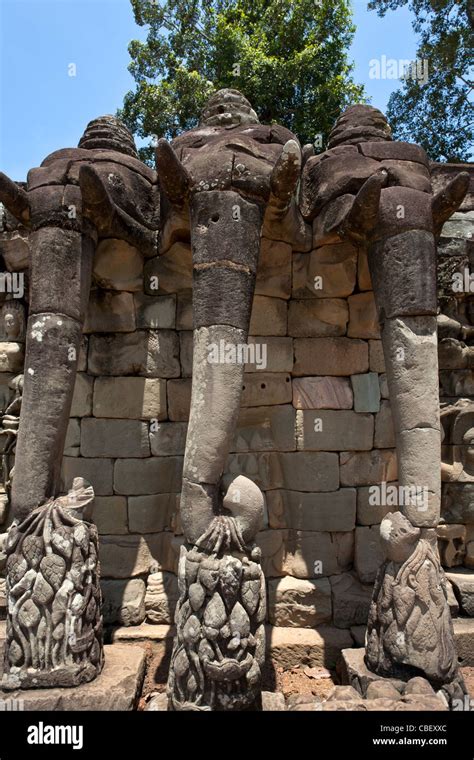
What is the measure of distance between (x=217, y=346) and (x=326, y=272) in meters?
1.54

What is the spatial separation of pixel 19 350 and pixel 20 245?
3.31 ft

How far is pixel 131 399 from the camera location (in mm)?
4695

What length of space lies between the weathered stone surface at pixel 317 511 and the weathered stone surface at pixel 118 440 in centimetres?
125

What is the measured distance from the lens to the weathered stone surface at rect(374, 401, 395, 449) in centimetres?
483

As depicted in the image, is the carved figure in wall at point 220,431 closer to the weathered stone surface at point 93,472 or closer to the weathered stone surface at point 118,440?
the weathered stone surface at point 118,440

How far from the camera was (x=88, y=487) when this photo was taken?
3.87 m

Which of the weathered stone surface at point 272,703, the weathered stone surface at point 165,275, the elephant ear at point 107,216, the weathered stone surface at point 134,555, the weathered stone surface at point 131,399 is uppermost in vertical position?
the elephant ear at point 107,216

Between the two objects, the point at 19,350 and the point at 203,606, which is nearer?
the point at 203,606

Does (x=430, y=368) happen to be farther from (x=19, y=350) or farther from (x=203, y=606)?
(x=19, y=350)

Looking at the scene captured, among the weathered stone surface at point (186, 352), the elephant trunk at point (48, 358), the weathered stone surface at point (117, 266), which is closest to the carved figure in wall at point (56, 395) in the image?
the elephant trunk at point (48, 358)

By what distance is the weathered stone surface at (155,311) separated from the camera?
4715 millimetres

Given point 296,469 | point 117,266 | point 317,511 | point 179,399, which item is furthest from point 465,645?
point 117,266

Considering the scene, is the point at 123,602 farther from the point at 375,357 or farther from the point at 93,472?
the point at 375,357
